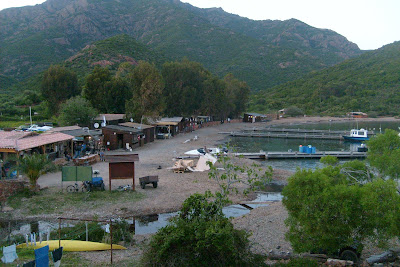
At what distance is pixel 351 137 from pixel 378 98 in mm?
60471

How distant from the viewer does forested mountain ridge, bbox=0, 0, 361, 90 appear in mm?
111188

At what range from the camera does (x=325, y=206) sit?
10133 millimetres

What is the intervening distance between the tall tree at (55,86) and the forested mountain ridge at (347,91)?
6504cm

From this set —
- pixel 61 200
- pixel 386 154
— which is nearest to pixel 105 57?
pixel 61 200

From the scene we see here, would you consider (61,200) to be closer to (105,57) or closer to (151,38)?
(105,57)

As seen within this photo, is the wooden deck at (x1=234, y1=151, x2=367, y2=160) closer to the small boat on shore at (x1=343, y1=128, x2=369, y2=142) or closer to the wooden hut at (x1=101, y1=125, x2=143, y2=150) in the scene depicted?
the wooden hut at (x1=101, y1=125, x2=143, y2=150)

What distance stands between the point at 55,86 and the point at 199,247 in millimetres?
48954

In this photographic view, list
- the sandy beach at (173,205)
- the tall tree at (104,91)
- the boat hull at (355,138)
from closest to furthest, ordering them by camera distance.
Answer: the sandy beach at (173,205) < the tall tree at (104,91) < the boat hull at (355,138)

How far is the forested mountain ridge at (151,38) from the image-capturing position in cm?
11119

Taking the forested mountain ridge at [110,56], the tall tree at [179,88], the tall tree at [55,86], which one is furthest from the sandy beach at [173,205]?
the forested mountain ridge at [110,56]

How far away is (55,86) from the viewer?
5178 cm

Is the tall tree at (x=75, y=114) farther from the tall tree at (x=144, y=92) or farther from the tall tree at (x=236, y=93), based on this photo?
the tall tree at (x=236, y=93)

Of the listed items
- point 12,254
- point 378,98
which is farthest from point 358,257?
point 378,98

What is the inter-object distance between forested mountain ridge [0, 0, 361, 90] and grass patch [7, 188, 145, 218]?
272 feet
